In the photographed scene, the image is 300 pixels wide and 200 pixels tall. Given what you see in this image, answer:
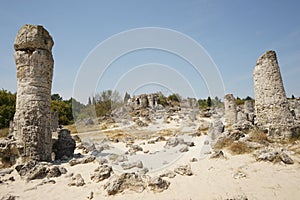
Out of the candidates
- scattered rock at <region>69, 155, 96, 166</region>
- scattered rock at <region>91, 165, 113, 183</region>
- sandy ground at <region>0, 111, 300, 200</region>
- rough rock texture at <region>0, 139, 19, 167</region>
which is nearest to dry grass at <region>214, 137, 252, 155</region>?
sandy ground at <region>0, 111, 300, 200</region>

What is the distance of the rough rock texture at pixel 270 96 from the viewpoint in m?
9.04

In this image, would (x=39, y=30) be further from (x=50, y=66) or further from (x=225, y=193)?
(x=225, y=193)

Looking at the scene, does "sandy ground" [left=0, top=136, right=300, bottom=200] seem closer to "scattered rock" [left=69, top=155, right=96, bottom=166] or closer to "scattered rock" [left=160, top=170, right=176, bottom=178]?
"scattered rock" [left=160, top=170, right=176, bottom=178]

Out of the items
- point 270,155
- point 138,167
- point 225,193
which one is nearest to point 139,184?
point 225,193

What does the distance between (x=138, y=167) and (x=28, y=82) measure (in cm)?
526

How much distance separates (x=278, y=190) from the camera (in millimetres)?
3984

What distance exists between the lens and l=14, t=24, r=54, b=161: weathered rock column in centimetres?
739

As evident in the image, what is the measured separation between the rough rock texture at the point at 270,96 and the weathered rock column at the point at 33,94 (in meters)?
9.61

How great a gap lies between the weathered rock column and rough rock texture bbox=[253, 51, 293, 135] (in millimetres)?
9612

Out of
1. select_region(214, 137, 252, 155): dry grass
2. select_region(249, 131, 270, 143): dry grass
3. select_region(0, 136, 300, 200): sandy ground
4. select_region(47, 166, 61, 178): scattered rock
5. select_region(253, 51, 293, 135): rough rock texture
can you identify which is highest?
select_region(253, 51, 293, 135): rough rock texture

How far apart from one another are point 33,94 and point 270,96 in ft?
33.4

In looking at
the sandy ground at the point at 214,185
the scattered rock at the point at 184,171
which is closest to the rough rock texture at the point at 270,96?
the sandy ground at the point at 214,185

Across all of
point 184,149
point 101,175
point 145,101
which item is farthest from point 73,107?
point 101,175

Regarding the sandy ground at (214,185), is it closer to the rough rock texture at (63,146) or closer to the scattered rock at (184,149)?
the scattered rock at (184,149)
